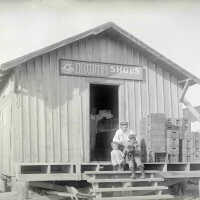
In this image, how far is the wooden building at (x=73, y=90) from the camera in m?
14.9

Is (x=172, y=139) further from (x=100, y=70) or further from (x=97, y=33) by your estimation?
(x=97, y=33)

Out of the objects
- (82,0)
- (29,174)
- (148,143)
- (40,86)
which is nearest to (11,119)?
(40,86)

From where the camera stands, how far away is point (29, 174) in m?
13.6

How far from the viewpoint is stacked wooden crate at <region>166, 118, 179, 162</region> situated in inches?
611

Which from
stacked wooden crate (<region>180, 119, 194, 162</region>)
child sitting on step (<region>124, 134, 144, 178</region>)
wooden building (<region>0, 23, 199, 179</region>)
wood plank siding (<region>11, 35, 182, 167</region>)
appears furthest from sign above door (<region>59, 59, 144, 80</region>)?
child sitting on step (<region>124, 134, 144, 178</region>)

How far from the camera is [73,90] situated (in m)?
15.9

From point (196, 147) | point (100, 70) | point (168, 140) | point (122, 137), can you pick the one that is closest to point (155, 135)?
point (168, 140)

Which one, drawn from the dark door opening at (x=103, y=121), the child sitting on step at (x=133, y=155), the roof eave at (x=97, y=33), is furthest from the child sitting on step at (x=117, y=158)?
the dark door opening at (x=103, y=121)

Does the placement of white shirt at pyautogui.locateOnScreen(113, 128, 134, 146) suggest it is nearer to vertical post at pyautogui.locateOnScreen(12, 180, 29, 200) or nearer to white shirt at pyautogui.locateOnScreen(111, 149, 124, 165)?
white shirt at pyautogui.locateOnScreen(111, 149, 124, 165)

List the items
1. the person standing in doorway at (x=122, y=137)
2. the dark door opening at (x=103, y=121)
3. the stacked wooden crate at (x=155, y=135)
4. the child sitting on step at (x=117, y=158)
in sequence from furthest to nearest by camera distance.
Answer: the dark door opening at (x=103, y=121) → the stacked wooden crate at (x=155, y=135) → the person standing in doorway at (x=122, y=137) → the child sitting on step at (x=117, y=158)

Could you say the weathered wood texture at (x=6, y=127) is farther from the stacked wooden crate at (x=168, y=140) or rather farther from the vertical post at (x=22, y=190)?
the stacked wooden crate at (x=168, y=140)

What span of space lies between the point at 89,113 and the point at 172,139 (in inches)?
126

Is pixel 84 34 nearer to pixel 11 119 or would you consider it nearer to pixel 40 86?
pixel 40 86

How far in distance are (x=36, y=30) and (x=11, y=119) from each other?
337 cm
